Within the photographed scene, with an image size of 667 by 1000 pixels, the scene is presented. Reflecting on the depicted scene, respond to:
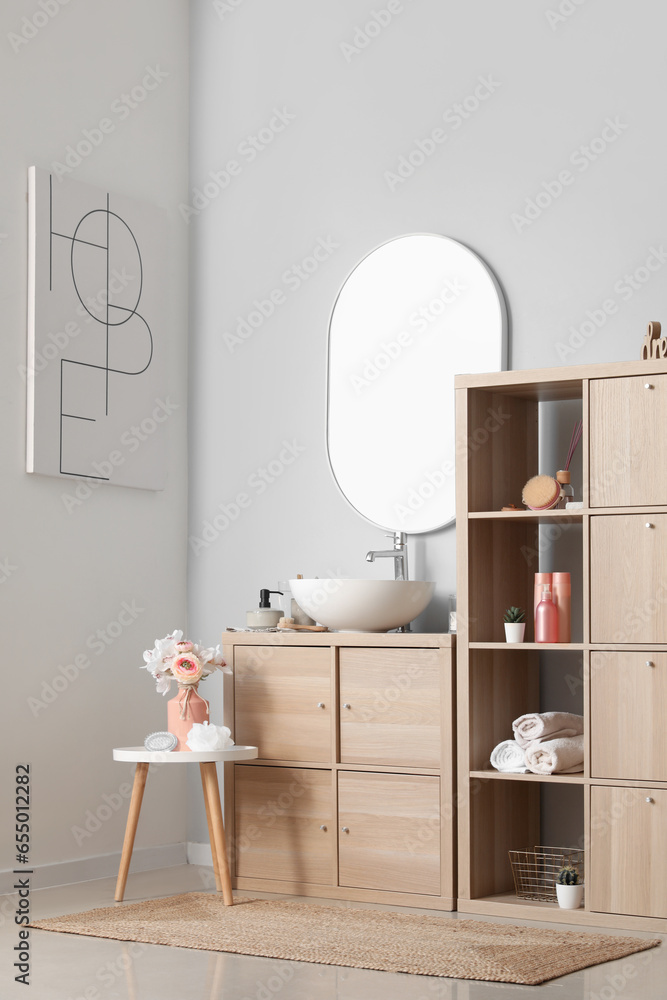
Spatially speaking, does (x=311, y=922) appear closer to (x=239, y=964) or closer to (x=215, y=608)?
(x=239, y=964)

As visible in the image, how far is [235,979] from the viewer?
9.42 feet

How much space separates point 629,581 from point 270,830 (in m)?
1.38

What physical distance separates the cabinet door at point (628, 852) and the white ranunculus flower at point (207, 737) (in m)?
1.07

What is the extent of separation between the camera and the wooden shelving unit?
134 inches

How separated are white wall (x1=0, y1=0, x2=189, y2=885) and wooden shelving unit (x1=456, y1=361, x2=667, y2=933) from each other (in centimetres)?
136

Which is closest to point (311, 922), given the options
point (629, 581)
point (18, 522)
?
point (629, 581)

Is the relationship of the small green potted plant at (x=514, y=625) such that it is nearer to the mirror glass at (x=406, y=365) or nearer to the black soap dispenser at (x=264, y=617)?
the mirror glass at (x=406, y=365)
